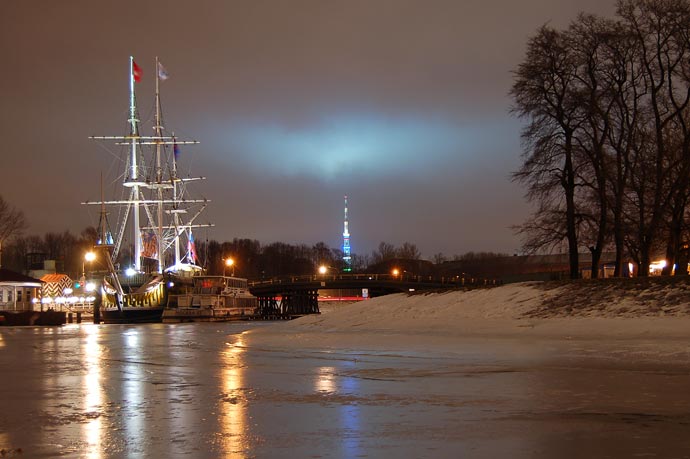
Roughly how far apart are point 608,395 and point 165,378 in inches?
351

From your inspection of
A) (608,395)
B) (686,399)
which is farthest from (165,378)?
(686,399)

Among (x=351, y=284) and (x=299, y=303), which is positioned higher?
(x=351, y=284)

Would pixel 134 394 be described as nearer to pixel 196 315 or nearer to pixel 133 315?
pixel 133 315

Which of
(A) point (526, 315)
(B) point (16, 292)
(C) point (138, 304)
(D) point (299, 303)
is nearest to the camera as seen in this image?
(A) point (526, 315)

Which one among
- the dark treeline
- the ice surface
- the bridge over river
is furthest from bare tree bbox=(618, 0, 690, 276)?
the bridge over river

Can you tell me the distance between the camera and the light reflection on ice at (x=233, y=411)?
8.33m

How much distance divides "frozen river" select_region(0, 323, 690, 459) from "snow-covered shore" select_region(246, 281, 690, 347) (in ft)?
10.4

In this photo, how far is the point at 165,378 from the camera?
15.5 m

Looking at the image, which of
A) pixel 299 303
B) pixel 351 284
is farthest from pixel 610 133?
pixel 299 303

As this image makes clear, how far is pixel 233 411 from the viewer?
1076cm

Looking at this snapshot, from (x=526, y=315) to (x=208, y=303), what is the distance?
214 ft

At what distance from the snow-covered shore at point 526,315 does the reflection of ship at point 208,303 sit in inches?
2044

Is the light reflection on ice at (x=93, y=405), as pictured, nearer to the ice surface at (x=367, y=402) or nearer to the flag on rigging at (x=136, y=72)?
the ice surface at (x=367, y=402)

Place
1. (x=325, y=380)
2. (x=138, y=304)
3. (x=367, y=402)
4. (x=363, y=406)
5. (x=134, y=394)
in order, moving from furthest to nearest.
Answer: (x=138, y=304) < (x=325, y=380) < (x=134, y=394) < (x=367, y=402) < (x=363, y=406)
